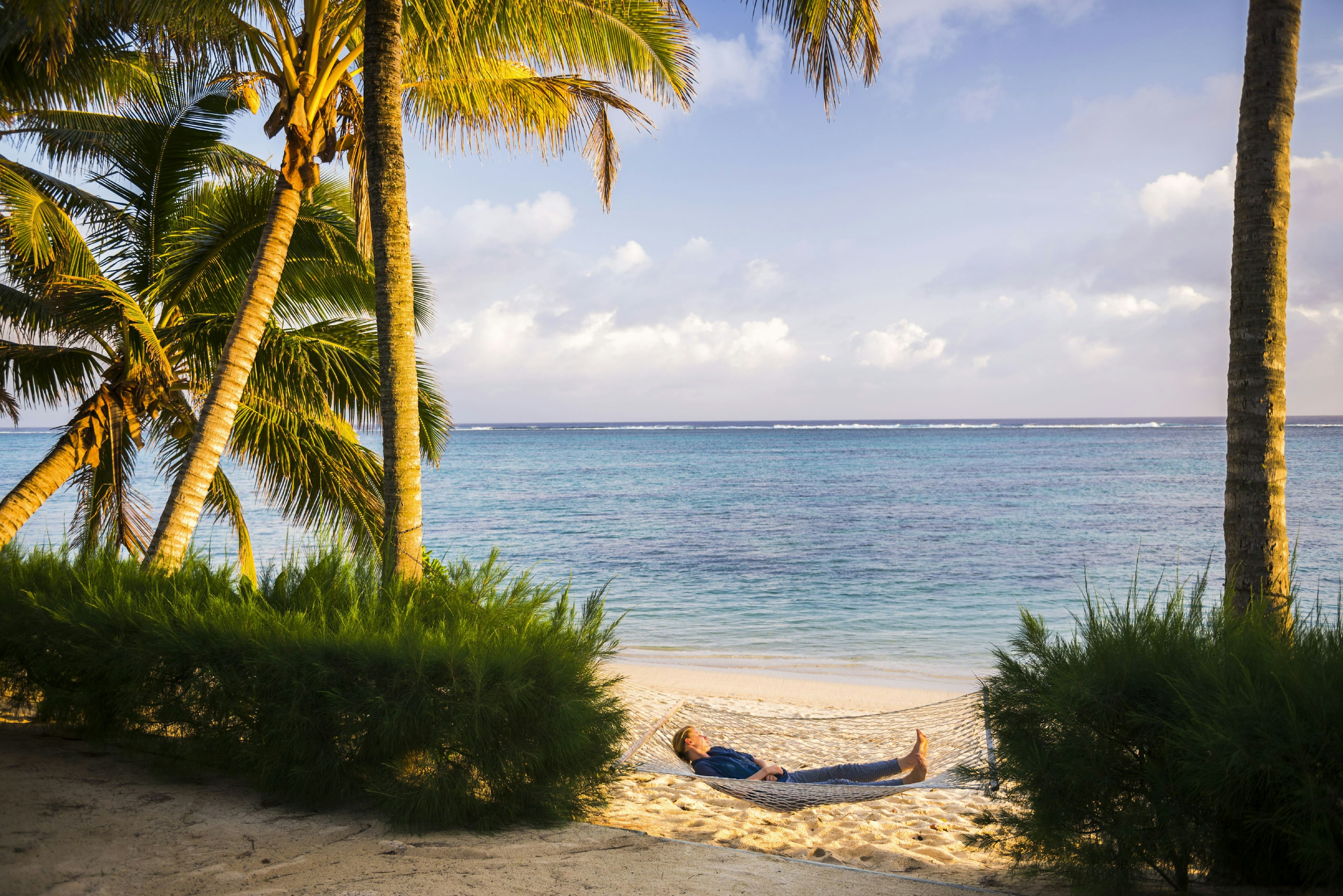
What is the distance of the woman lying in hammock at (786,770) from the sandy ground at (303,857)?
1.19m

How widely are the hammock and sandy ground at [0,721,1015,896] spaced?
0.87 meters

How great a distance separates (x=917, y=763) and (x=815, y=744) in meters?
1.46

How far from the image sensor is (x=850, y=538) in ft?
66.9

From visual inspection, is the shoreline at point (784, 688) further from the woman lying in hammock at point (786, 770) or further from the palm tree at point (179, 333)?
the palm tree at point (179, 333)

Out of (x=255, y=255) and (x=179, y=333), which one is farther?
(x=179, y=333)

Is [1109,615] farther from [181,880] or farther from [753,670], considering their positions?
[753,670]

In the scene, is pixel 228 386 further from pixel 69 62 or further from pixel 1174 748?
pixel 1174 748

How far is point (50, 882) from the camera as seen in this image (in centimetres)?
258

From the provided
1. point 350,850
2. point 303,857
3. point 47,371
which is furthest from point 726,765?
point 47,371

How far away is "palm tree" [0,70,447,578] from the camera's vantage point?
6.96 m

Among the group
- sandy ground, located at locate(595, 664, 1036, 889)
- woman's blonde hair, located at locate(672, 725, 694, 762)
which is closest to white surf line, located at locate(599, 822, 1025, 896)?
sandy ground, located at locate(595, 664, 1036, 889)

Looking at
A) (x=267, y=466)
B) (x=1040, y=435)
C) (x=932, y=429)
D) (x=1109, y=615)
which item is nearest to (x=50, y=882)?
(x=1109, y=615)

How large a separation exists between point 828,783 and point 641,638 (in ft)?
23.3

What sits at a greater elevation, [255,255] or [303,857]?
[255,255]
